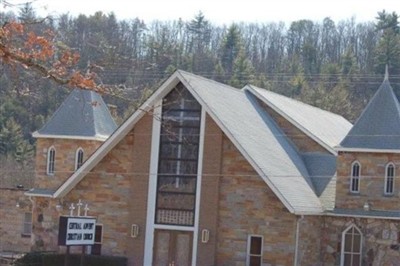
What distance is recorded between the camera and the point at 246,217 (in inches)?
1230

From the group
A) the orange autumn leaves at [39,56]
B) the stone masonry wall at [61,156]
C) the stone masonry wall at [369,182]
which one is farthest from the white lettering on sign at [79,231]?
the stone masonry wall at [61,156]

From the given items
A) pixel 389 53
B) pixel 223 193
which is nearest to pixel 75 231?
pixel 223 193

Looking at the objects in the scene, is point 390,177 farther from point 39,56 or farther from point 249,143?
point 39,56

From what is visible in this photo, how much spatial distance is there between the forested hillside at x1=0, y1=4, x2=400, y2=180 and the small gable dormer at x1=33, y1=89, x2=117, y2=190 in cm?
1178

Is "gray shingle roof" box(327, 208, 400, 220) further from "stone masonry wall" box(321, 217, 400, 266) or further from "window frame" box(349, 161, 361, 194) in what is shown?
"window frame" box(349, 161, 361, 194)

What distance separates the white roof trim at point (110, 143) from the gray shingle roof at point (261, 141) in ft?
2.29

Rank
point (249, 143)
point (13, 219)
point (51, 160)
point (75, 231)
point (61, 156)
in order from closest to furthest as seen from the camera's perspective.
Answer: point (75, 231) < point (249, 143) < point (61, 156) < point (51, 160) < point (13, 219)

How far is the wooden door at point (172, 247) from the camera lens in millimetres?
31938

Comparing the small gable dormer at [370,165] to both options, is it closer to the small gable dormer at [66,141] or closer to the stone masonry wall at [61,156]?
the small gable dormer at [66,141]

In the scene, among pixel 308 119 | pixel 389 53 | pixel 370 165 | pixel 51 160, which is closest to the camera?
pixel 370 165

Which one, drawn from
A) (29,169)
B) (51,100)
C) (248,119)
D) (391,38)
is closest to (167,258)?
(248,119)

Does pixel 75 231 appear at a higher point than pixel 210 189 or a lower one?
lower

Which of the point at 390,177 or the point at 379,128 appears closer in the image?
the point at 390,177

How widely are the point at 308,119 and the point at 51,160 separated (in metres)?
10.7
